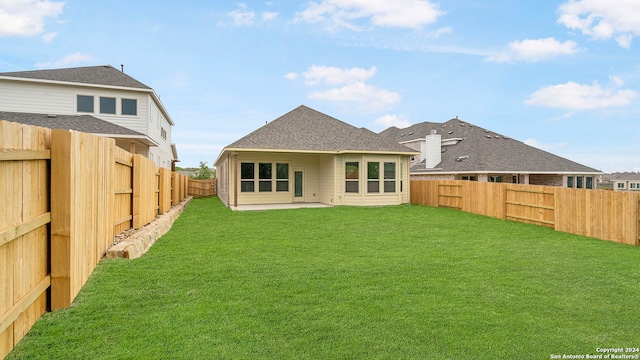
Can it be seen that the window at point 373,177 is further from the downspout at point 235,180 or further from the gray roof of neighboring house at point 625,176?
the gray roof of neighboring house at point 625,176

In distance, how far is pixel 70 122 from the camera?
1570cm

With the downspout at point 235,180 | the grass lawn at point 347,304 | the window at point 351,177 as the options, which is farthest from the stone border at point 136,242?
the window at point 351,177

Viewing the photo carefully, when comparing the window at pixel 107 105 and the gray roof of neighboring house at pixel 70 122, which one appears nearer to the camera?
the gray roof of neighboring house at pixel 70 122

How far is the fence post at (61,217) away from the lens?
11.5ft

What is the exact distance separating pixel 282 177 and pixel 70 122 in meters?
10.0

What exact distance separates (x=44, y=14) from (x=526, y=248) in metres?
19.6

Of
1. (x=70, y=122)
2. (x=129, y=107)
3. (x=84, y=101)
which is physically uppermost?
(x=84, y=101)

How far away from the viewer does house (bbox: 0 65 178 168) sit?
53.5ft

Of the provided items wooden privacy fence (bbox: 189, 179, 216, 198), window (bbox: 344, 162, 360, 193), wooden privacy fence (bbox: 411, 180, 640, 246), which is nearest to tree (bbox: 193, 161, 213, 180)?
wooden privacy fence (bbox: 189, 179, 216, 198)

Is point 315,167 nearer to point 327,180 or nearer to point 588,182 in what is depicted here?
point 327,180

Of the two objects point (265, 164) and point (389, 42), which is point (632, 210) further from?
point (265, 164)

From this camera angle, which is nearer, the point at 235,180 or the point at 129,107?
the point at 235,180

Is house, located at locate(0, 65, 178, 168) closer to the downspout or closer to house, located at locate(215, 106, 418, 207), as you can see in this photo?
the downspout

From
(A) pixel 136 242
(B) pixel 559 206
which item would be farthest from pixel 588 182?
(A) pixel 136 242
